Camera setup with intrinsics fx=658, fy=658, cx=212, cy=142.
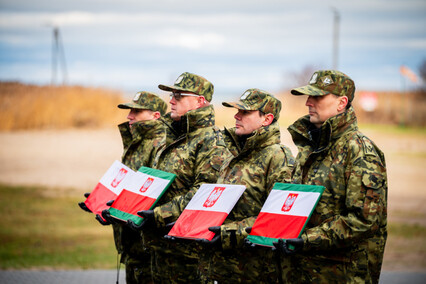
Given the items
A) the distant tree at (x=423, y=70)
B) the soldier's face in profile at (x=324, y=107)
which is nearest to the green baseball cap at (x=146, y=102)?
the soldier's face in profile at (x=324, y=107)

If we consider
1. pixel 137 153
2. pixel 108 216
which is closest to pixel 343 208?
pixel 108 216

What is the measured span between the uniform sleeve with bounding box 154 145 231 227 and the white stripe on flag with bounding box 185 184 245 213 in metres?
0.33

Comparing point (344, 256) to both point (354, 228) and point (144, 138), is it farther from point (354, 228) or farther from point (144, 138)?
point (144, 138)

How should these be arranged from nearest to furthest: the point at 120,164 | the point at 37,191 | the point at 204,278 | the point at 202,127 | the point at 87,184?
the point at 204,278 < the point at 202,127 < the point at 120,164 < the point at 37,191 < the point at 87,184

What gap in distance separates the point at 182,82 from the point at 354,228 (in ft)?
7.42

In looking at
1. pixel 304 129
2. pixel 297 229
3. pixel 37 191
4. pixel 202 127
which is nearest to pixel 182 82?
pixel 202 127

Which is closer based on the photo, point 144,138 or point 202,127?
point 202,127

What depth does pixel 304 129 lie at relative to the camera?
414 centimetres

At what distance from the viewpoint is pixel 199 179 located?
16.8 feet

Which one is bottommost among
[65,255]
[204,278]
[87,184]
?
[87,184]

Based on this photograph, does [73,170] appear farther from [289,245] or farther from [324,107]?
[289,245]

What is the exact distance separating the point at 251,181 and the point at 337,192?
78 centimetres

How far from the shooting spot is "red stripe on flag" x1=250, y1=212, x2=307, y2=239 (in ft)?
12.5

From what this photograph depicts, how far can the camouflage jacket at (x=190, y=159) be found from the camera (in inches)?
198
